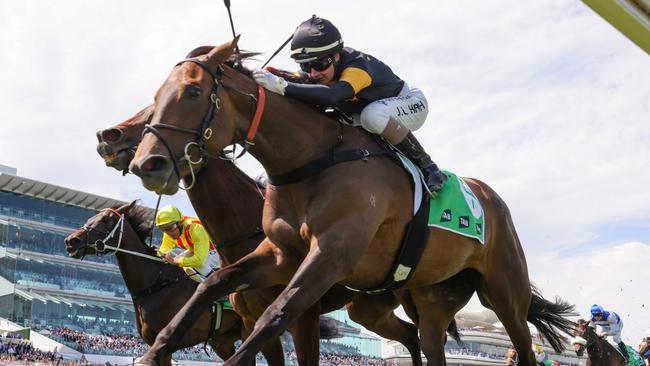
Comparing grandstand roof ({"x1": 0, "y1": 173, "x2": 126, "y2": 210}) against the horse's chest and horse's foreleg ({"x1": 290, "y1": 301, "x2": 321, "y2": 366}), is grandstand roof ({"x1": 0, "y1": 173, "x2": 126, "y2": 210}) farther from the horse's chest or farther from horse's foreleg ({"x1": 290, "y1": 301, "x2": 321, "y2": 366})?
the horse's chest

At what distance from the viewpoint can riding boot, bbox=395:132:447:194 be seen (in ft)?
20.0

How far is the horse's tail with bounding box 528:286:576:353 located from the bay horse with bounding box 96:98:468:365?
1.03m

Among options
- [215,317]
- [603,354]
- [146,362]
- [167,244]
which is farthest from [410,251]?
[603,354]

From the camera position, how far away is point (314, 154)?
17.9 feet

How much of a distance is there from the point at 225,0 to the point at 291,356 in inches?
1381

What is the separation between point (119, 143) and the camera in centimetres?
766

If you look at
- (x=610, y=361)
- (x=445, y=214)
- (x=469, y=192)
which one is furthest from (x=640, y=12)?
(x=610, y=361)

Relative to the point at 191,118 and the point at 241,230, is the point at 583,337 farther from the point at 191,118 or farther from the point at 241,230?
the point at 191,118

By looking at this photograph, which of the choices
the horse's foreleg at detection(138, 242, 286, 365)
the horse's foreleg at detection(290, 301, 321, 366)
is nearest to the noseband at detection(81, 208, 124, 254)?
the horse's foreleg at detection(290, 301, 321, 366)

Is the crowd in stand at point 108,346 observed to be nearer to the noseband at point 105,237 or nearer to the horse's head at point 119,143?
the noseband at point 105,237

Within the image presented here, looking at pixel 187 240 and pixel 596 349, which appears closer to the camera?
pixel 187 240

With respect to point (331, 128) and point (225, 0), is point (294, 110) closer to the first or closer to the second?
point (331, 128)

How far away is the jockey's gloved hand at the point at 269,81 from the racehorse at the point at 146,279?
4.36 meters

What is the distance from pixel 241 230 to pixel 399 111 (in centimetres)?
263
